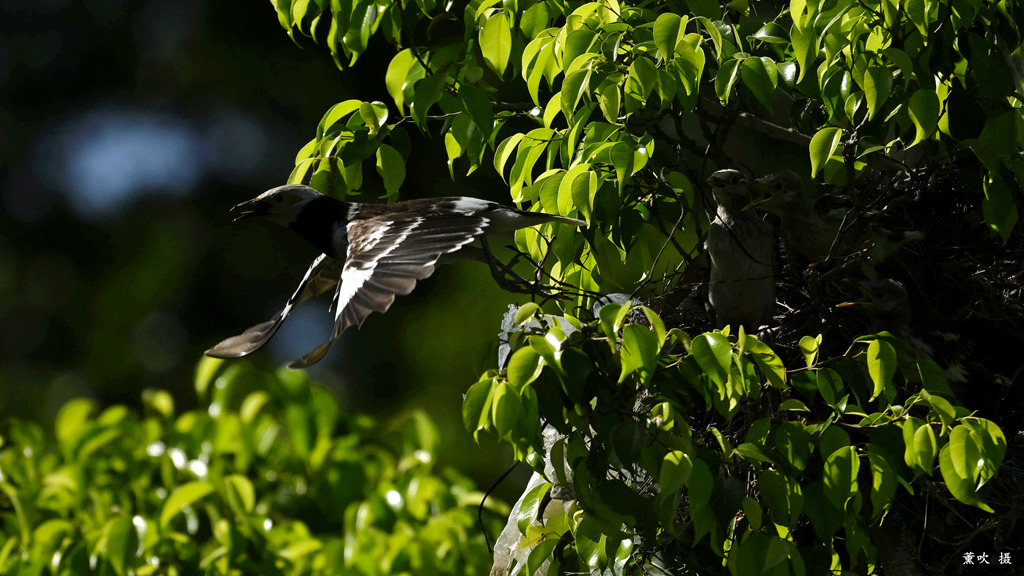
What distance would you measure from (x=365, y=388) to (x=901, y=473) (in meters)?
4.64

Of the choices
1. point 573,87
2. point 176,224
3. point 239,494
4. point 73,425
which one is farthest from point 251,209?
point 176,224

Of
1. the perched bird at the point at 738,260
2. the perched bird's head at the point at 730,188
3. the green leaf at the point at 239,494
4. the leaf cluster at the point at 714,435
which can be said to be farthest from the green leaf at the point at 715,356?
the green leaf at the point at 239,494

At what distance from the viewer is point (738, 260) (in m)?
1.96

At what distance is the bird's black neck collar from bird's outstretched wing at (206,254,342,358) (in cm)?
8

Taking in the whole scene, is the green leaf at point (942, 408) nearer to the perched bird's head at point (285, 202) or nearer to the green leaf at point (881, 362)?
the green leaf at point (881, 362)

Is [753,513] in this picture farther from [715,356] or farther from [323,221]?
[323,221]

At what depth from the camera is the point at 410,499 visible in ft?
10.1

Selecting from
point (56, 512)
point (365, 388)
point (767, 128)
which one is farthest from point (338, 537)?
point (365, 388)

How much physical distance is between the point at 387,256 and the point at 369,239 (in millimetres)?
131

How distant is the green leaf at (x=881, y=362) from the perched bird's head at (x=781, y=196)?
537mm

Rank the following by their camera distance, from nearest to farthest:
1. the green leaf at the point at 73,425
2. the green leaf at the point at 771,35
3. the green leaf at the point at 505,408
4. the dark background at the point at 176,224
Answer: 1. the green leaf at the point at 505,408
2. the green leaf at the point at 771,35
3. the green leaf at the point at 73,425
4. the dark background at the point at 176,224

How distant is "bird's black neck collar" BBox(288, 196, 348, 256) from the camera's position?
198 cm

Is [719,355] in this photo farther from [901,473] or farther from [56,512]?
[56,512]

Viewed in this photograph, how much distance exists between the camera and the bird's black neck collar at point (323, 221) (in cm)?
198
